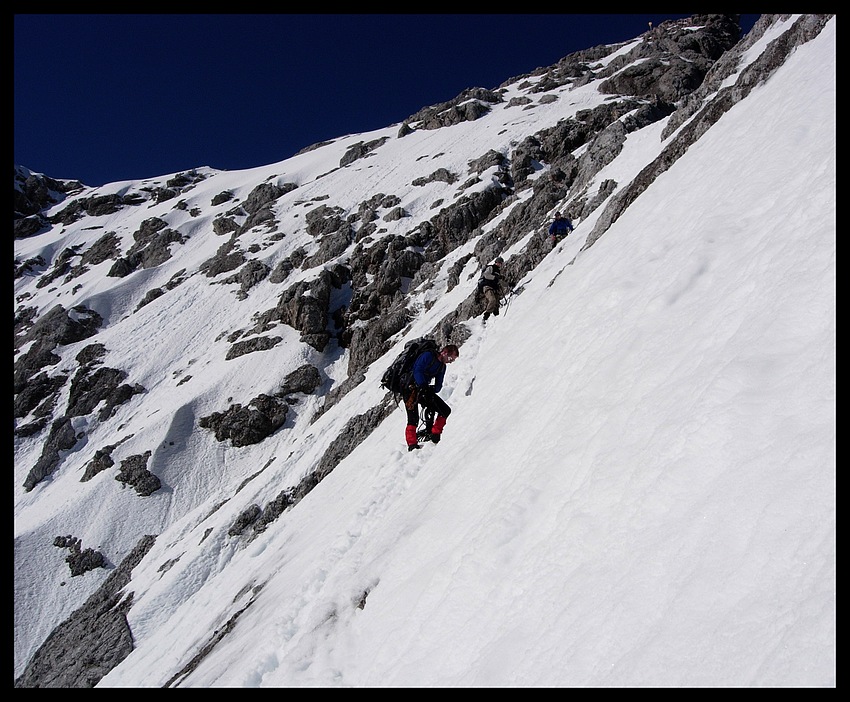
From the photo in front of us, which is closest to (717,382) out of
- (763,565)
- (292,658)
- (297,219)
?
(763,565)

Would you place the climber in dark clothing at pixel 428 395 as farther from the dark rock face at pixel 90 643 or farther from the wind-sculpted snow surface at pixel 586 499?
the dark rock face at pixel 90 643

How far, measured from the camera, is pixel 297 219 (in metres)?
63.5

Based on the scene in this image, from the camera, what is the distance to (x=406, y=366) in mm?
9234

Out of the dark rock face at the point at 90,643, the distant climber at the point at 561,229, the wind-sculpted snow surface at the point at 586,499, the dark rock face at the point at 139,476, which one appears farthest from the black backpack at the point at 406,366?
the dark rock face at the point at 139,476

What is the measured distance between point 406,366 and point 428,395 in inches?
28.9

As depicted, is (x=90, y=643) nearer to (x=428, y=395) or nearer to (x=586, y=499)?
(x=428, y=395)

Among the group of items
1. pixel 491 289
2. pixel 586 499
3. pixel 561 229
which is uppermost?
pixel 586 499

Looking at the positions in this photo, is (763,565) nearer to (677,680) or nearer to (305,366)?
(677,680)

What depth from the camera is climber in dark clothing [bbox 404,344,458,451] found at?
8867 mm

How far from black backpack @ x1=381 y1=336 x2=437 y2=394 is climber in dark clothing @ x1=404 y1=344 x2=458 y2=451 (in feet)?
0.35

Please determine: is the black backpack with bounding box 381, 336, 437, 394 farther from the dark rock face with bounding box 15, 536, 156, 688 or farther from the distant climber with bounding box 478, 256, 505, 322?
the dark rock face with bounding box 15, 536, 156, 688

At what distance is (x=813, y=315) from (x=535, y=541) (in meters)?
2.89

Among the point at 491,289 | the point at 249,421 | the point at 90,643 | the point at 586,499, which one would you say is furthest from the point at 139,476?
the point at 586,499

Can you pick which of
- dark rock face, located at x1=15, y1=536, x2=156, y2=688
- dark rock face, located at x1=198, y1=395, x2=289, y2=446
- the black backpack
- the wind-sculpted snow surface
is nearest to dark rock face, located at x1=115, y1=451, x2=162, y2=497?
the wind-sculpted snow surface
